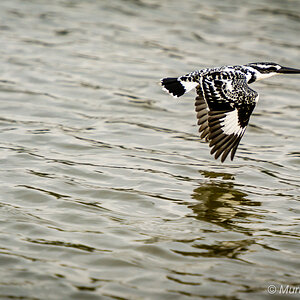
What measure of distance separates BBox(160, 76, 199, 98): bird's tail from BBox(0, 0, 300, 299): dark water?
2.26 ft

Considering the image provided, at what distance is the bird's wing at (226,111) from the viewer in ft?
19.5

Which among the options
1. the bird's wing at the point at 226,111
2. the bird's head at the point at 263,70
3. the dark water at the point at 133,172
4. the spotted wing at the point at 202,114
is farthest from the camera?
the bird's head at the point at 263,70

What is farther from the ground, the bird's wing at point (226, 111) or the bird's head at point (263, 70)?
the bird's head at point (263, 70)

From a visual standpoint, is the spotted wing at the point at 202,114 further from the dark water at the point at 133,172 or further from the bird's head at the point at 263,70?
the bird's head at the point at 263,70

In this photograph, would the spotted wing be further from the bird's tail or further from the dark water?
the dark water

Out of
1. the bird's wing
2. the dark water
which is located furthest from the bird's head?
the dark water

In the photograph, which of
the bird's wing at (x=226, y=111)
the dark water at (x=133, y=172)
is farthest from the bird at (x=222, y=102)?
the dark water at (x=133, y=172)

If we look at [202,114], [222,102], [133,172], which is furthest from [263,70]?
[133,172]

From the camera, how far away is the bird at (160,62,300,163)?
5941 mm

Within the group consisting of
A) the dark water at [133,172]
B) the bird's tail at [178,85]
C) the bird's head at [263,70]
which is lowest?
the dark water at [133,172]

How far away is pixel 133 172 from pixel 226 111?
1095 mm

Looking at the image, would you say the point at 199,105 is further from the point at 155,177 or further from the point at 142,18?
the point at 142,18

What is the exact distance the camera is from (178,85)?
248 inches

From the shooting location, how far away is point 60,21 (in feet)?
38.6
